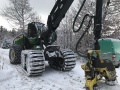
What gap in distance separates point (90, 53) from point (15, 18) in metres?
22.3

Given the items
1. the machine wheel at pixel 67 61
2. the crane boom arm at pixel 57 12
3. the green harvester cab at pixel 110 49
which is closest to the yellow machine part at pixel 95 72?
the green harvester cab at pixel 110 49

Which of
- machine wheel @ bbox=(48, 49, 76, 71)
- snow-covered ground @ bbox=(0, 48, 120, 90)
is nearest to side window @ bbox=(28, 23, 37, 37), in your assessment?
machine wheel @ bbox=(48, 49, 76, 71)

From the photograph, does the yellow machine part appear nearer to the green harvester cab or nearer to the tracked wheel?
the green harvester cab

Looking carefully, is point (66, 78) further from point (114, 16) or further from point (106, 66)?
point (114, 16)

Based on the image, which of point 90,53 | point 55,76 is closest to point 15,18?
point 55,76

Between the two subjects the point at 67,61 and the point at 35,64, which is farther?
the point at 67,61

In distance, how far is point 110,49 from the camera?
5039mm

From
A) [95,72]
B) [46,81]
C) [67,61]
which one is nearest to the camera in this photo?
[95,72]

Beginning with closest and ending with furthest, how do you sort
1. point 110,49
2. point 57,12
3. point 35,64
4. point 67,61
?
1. point 110,49
2. point 35,64
3. point 57,12
4. point 67,61

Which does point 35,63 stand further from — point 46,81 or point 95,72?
point 95,72

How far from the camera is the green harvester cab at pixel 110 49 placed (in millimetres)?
4984

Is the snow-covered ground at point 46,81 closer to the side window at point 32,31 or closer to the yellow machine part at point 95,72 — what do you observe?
the yellow machine part at point 95,72

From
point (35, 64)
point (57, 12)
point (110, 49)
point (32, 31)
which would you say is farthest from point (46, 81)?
point (32, 31)

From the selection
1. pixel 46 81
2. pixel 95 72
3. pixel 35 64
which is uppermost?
pixel 35 64
